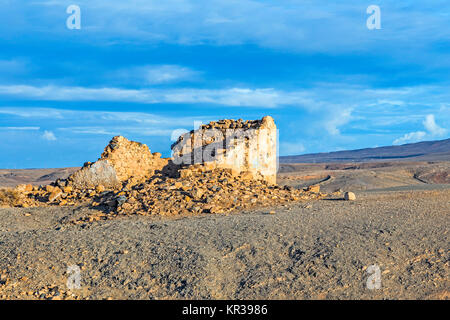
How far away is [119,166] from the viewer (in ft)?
47.3

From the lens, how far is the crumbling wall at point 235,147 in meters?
14.2

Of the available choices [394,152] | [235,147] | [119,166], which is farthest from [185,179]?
[394,152]

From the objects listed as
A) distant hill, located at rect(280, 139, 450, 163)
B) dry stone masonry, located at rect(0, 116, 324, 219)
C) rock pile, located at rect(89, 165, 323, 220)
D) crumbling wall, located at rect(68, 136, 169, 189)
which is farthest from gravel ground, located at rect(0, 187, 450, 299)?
distant hill, located at rect(280, 139, 450, 163)

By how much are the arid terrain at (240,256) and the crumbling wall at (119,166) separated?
421 centimetres

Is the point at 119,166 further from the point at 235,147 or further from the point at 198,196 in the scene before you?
the point at 198,196

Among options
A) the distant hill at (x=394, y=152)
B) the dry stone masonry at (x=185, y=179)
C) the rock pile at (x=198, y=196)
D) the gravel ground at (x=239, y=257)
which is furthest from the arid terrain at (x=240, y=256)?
the distant hill at (x=394, y=152)

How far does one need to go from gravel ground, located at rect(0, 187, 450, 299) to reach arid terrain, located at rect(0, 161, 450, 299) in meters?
0.02

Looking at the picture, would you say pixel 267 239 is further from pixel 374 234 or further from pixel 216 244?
pixel 374 234

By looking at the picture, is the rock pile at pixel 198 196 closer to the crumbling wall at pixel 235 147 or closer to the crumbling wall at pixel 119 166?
the crumbling wall at pixel 235 147

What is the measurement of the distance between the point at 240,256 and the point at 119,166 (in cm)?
820

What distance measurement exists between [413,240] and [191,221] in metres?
4.43

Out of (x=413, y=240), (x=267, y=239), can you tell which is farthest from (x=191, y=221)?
(x=413, y=240)

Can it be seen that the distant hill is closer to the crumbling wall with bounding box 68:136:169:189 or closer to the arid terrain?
the crumbling wall with bounding box 68:136:169:189
